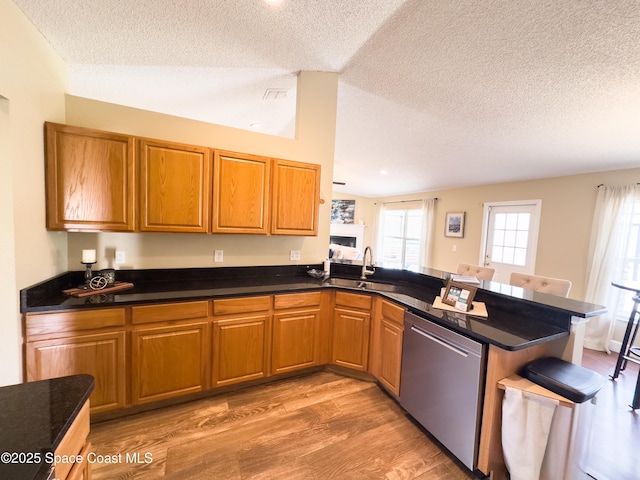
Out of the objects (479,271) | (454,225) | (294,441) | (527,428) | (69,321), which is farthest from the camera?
(454,225)

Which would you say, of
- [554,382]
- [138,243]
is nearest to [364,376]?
[554,382]

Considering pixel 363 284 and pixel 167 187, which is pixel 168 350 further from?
pixel 363 284

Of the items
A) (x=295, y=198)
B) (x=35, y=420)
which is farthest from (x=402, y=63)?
(x=35, y=420)

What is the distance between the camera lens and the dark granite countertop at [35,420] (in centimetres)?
59

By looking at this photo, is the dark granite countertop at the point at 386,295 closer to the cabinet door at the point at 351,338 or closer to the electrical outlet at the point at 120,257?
the electrical outlet at the point at 120,257

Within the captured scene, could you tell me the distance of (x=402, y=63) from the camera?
218cm

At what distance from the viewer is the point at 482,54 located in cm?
190

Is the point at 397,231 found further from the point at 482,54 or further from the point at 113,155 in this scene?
the point at 113,155

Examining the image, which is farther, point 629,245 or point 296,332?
point 629,245

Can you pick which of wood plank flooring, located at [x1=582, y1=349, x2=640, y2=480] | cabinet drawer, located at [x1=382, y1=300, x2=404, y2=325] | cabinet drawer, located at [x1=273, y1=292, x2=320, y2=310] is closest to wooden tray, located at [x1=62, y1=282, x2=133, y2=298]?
cabinet drawer, located at [x1=273, y1=292, x2=320, y2=310]

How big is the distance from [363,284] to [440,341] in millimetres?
1058

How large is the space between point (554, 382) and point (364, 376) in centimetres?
150

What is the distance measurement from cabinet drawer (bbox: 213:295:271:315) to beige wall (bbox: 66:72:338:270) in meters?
0.60

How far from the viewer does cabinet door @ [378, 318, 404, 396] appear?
6.96ft
